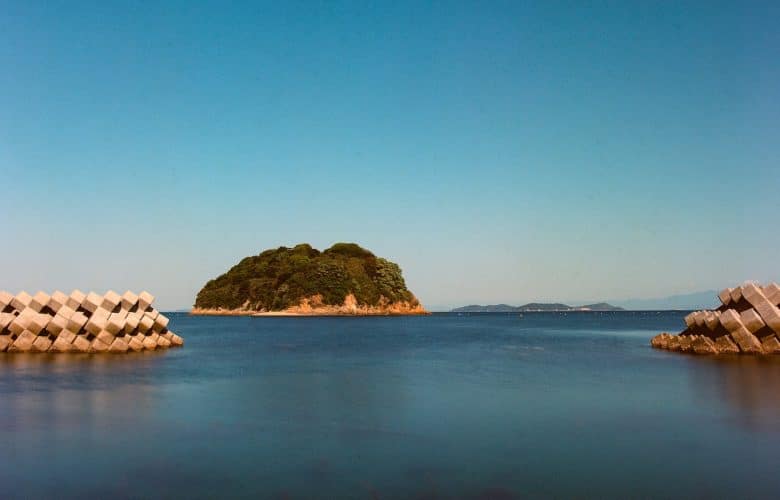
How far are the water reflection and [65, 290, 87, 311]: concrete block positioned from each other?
32.1 m

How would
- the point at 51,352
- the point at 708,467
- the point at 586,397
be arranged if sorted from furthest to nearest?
the point at 51,352
the point at 586,397
the point at 708,467

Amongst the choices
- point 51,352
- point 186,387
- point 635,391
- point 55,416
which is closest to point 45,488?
point 55,416

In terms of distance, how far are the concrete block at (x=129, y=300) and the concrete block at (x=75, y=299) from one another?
2.64m

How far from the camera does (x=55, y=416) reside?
50.9ft

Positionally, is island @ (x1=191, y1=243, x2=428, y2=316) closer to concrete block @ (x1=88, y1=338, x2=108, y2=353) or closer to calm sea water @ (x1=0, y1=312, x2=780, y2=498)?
concrete block @ (x1=88, y1=338, x2=108, y2=353)

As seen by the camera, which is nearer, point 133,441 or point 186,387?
point 133,441

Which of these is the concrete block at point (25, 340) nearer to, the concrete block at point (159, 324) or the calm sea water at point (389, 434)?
the concrete block at point (159, 324)

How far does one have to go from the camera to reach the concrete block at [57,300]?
3475 cm

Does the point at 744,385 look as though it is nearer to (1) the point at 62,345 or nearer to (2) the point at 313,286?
(1) the point at 62,345

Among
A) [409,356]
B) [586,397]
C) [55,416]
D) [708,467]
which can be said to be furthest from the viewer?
[409,356]

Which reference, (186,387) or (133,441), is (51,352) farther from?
(133,441)

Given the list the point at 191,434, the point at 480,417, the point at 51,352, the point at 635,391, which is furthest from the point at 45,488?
the point at 51,352

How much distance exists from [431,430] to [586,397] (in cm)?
779

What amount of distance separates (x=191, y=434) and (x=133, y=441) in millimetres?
1267
